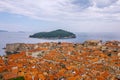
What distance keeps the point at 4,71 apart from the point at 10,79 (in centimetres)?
247

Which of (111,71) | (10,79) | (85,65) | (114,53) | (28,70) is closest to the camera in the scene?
(10,79)

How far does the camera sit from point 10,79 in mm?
13477

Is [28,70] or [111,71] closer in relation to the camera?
[28,70]

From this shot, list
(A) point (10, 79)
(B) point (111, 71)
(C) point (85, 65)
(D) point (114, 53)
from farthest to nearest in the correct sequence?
(D) point (114, 53), (C) point (85, 65), (B) point (111, 71), (A) point (10, 79)

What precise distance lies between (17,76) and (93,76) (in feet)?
17.5

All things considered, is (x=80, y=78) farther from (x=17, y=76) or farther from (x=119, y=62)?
(x=119, y=62)

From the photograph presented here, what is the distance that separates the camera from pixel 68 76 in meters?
14.1

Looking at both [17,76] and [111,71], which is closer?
[17,76]

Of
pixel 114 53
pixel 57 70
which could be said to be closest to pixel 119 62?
pixel 114 53

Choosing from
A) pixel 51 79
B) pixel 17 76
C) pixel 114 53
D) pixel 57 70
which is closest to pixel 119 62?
pixel 114 53

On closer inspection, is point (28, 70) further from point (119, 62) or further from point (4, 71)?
point (119, 62)

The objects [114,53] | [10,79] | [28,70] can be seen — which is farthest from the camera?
[114,53]

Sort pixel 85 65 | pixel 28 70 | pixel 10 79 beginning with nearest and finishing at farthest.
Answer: pixel 10 79 < pixel 28 70 < pixel 85 65

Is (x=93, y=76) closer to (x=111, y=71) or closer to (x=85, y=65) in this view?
(x=111, y=71)
